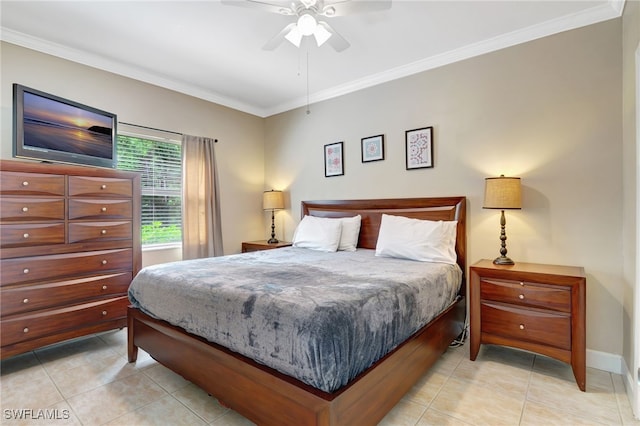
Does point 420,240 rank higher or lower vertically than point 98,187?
lower

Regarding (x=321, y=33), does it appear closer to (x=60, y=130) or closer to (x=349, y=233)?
(x=349, y=233)

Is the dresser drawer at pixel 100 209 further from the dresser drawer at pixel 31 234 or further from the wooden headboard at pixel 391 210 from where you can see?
the wooden headboard at pixel 391 210

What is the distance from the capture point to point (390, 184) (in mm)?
3521

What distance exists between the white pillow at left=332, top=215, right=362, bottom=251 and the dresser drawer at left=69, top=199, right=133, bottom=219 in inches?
82.5

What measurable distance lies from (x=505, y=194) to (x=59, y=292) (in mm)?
3608

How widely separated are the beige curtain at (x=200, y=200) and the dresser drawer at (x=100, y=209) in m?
0.91

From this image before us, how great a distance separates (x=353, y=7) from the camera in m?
Answer: 2.03

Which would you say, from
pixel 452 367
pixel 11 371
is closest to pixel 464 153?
pixel 452 367

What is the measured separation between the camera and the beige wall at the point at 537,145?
93.2 inches

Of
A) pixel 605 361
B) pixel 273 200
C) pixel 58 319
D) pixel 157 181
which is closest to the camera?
pixel 605 361

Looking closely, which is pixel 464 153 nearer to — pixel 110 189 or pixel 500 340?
pixel 500 340

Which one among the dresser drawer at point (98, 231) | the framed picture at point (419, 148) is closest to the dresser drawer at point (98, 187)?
the dresser drawer at point (98, 231)

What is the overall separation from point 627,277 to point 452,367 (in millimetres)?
1362

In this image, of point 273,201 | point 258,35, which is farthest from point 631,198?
point 273,201
